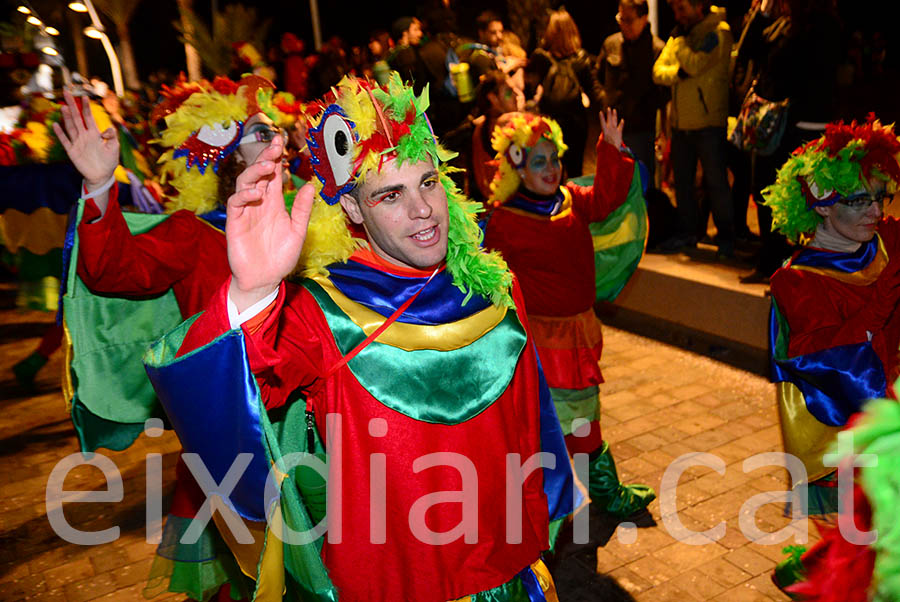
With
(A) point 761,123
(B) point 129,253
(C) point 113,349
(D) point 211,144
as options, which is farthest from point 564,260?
(A) point 761,123

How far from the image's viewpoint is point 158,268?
321 centimetres

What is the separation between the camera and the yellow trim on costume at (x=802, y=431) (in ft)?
10.7

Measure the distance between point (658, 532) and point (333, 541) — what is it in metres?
2.23

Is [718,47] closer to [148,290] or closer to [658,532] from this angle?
[658,532]

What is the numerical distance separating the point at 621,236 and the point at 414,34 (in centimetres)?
560

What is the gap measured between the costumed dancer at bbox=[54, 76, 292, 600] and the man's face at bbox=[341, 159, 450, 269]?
1129 millimetres

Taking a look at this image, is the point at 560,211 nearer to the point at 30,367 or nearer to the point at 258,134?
the point at 258,134

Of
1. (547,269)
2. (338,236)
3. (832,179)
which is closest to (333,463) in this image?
→ (338,236)

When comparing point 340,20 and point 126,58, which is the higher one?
point 340,20

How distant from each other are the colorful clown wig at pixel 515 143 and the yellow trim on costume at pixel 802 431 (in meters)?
1.60

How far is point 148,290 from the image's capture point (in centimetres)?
325

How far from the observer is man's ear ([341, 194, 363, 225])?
2.25 metres

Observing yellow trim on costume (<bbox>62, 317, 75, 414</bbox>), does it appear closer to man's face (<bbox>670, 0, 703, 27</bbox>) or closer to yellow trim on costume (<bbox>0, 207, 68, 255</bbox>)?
yellow trim on costume (<bbox>0, 207, 68, 255</bbox>)

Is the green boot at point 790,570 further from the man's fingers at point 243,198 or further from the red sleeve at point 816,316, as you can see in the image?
the man's fingers at point 243,198
